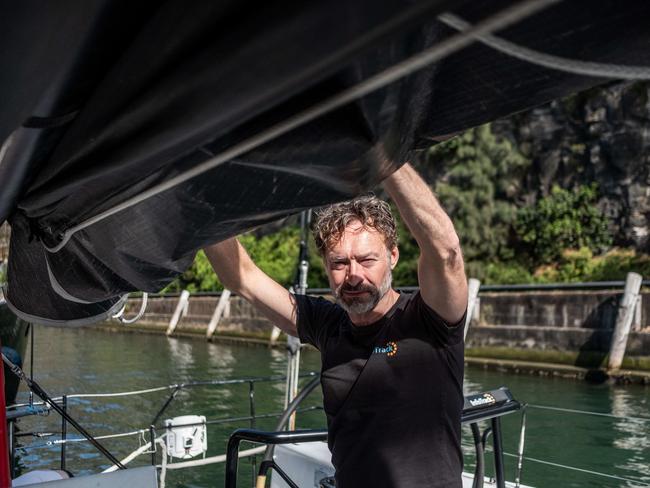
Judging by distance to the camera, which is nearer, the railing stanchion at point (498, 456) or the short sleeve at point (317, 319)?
the short sleeve at point (317, 319)

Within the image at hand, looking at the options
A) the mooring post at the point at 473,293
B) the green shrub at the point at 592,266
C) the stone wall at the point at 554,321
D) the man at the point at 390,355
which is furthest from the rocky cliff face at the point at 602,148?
the man at the point at 390,355

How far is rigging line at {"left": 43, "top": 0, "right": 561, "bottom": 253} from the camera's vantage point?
925 millimetres

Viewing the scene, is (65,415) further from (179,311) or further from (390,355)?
(179,311)

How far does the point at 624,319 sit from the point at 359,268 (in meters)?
14.7

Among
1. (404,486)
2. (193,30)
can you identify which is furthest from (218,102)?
(404,486)

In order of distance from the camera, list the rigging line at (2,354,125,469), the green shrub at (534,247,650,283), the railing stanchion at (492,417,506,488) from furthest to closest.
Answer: the green shrub at (534,247,650,283) < the rigging line at (2,354,125,469) < the railing stanchion at (492,417,506,488)

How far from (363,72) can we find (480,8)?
179 mm

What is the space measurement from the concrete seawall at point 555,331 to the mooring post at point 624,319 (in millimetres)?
148

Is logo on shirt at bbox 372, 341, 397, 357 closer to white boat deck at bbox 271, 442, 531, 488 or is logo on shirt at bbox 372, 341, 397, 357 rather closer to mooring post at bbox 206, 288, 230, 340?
white boat deck at bbox 271, 442, 531, 488

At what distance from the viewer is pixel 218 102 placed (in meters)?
1.07

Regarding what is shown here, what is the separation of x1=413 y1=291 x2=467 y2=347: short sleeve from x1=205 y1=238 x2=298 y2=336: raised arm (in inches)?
23.7

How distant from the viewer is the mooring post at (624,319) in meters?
15.4

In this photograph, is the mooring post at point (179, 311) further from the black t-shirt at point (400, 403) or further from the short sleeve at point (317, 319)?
the black t-shirt at point (400, 403)

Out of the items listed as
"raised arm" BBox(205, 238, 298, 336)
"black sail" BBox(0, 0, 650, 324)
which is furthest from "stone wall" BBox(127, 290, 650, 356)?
"black sail" BBox(0, 0, 650, 324)
